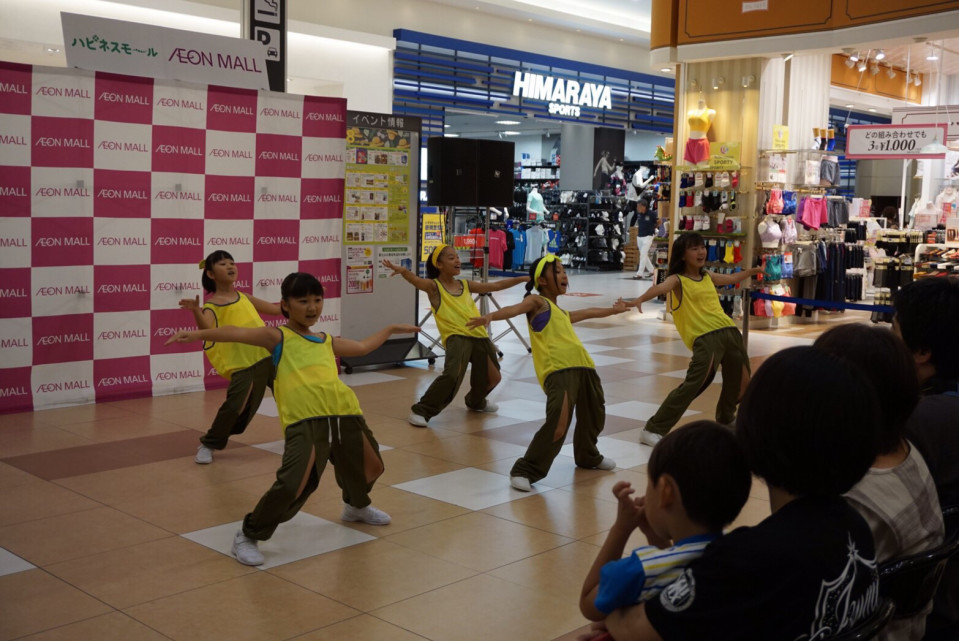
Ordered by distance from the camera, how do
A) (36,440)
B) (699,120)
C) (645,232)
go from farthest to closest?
1. (645,232)
2. (699,120)
3. (36,440)

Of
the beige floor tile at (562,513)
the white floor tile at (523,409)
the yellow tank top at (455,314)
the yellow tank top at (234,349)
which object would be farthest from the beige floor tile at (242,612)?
the white floor tile at (523,409)

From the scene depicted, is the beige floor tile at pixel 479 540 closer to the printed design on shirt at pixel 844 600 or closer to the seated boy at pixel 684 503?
the seated boy at pixel 684 503

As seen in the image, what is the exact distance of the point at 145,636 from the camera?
308cm

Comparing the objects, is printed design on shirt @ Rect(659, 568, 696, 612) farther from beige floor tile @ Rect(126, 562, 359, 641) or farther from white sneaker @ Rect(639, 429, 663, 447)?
white sneaker @ Rect(639, 429, 663, 447)

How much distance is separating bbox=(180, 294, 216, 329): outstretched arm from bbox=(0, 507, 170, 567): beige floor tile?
40.0 inches

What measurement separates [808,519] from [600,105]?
57.9 ft

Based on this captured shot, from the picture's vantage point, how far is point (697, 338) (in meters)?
6.00

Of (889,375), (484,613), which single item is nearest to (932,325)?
(889,375)

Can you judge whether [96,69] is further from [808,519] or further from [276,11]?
[808,519]

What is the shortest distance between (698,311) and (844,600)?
15.1 ft

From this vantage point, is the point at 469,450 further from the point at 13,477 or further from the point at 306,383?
the point at 13,477

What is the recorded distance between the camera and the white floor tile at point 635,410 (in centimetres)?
672

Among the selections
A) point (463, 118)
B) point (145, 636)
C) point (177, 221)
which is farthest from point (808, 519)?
point (463, 118)

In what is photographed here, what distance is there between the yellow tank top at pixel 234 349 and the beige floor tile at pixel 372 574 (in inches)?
72.1
